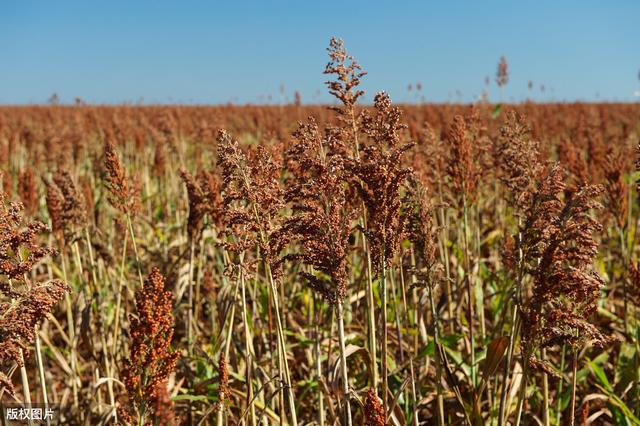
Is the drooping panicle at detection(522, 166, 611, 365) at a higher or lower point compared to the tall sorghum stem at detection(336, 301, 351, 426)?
higher

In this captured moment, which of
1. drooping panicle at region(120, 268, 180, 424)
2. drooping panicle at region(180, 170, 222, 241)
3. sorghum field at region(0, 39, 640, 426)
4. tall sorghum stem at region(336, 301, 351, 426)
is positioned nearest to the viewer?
drooping panicle at region(120, 268, 180, 424)

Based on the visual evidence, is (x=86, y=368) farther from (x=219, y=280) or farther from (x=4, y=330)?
(x=4, y=330)

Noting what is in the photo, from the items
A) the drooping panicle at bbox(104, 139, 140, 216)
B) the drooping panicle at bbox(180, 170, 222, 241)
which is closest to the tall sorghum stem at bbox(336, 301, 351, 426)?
the drooping panicle at bbox(180, 170, 222, 241)

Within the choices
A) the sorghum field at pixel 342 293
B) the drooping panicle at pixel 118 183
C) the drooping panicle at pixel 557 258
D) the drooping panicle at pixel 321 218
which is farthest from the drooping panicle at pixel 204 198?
the drooping panicle at pixel 557 258

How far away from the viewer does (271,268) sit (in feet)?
8.63

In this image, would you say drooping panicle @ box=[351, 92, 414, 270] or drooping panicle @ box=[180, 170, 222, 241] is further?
drooping panicle @ box=[180, 170, 222, 241]

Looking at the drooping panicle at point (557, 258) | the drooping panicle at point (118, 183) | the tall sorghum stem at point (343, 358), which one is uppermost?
the drooping panicle at point (118, 183)

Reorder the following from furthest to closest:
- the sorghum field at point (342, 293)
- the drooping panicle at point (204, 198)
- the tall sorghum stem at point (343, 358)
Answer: the drooping panicle at point (204, 198) → the tall sorghum stem at point (343, 358) → the sorghum field at point (342, 293)

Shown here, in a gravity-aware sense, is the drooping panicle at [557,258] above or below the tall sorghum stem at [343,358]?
above

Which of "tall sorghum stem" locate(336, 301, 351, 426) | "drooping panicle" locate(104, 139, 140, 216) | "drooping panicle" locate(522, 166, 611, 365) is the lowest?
"tall sorghum stem" locate(336, 301, 351, 426)

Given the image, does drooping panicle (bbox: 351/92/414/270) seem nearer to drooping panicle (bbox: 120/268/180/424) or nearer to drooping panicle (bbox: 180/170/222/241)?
drooping panicle (bbox: 120/268/180/424)

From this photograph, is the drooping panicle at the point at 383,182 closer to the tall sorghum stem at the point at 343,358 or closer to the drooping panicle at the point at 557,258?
the tall sorghum stem at the point at 343,358

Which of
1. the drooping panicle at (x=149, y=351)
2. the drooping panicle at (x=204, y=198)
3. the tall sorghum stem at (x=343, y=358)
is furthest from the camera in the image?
the drooping panicle at (x=204, y=198)

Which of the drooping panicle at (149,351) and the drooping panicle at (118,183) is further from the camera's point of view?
the drooping panicle at (118,183)
